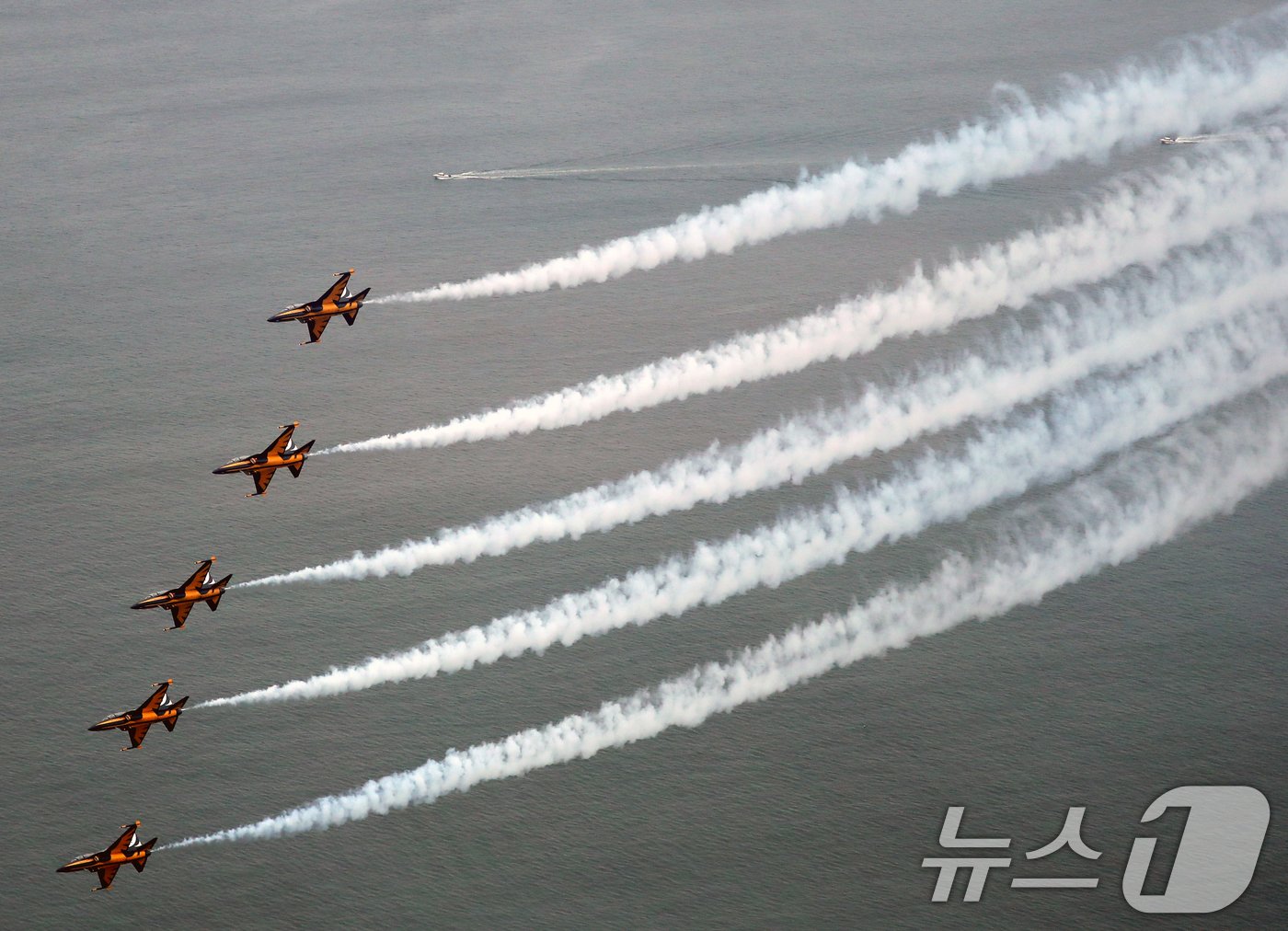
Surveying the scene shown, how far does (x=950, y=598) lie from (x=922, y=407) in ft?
24.9

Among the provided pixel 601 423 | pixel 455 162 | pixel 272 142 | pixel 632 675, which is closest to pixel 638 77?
pixel 455 162

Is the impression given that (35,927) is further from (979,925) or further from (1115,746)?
(1115,746)

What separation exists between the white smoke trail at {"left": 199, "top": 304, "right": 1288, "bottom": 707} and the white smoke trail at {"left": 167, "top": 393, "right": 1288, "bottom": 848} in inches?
→ 86.0

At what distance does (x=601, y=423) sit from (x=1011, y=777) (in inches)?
740

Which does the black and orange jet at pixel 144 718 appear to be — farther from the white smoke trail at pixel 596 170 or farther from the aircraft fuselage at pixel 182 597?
the white smoke trail at pixel 596 170

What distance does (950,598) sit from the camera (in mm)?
56531

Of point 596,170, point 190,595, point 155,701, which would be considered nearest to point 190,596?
point 190,595

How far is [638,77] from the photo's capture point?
8456cm

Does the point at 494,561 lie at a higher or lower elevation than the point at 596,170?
lower
